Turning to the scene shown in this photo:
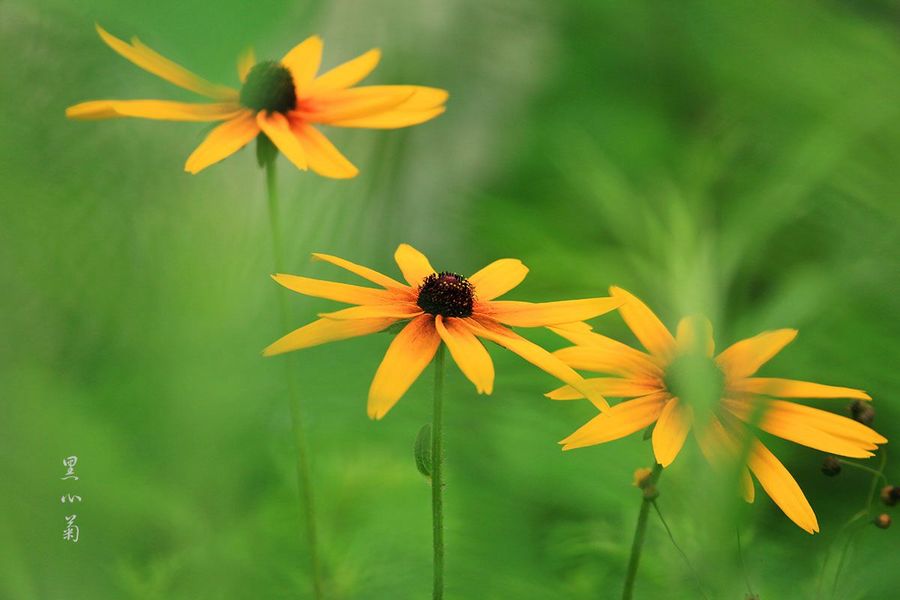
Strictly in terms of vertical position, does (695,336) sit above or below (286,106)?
below

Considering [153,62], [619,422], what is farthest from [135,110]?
[619,422]

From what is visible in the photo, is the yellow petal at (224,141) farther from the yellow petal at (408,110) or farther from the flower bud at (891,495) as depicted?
the flower bud at (891,495)

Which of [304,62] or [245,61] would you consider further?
[304,62]

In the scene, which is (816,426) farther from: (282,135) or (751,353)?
(282,135)

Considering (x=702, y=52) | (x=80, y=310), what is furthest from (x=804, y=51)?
(x=80, y=310)

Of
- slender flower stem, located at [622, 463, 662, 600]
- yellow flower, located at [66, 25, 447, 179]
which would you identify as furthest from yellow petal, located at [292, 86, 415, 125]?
slender flower stem, located at [622, 463, 662, 600]

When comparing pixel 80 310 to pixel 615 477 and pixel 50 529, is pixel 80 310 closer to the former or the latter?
pixel 50 529

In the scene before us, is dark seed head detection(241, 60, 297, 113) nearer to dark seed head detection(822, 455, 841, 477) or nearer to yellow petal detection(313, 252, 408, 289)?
yellow petal detection(313, 252, 408, 289)

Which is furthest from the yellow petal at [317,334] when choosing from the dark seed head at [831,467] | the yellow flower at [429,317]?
the dark seed head at [831,467]
